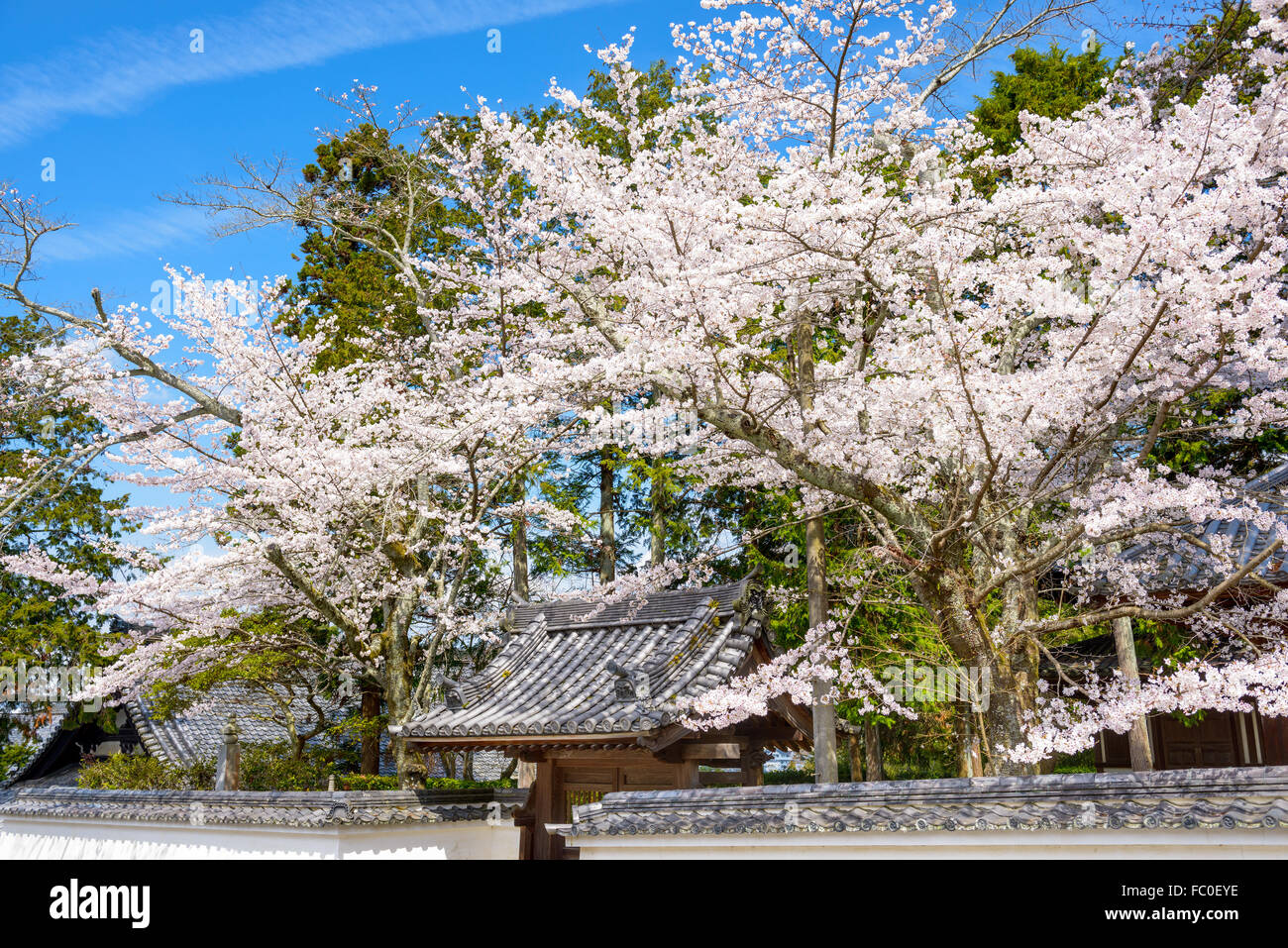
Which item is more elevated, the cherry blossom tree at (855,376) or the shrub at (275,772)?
the cherry blossom tree at (855,376)

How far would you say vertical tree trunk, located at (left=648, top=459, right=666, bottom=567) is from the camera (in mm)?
18562

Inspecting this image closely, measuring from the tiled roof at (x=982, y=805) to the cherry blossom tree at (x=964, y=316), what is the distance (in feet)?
7.43

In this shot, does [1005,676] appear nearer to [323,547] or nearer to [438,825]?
[438,825]

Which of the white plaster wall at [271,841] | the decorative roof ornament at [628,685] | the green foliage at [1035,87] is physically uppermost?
the green foliage at [1035,87]

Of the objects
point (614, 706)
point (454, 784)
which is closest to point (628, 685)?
point (614, 706)

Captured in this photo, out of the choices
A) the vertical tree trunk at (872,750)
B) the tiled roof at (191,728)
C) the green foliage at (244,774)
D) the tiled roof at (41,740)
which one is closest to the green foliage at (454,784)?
the green foliage at (244,774)

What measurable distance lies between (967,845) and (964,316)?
19.0 feet

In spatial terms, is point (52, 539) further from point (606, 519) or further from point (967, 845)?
point (967, 845)

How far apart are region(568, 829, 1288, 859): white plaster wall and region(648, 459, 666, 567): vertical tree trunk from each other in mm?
12455

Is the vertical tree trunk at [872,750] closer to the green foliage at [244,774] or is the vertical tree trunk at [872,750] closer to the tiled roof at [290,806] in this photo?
the green foliage at [244,774]

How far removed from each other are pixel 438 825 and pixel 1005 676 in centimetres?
565

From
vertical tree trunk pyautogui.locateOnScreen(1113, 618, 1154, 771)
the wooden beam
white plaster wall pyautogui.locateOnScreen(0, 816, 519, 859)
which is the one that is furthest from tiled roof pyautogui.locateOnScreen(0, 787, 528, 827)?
vertical tree trunk pyautogui.locateOnScreen(1113, 618, 1154, 771)

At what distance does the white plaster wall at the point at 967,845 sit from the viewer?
412 cm

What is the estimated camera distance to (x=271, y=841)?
891 cm
